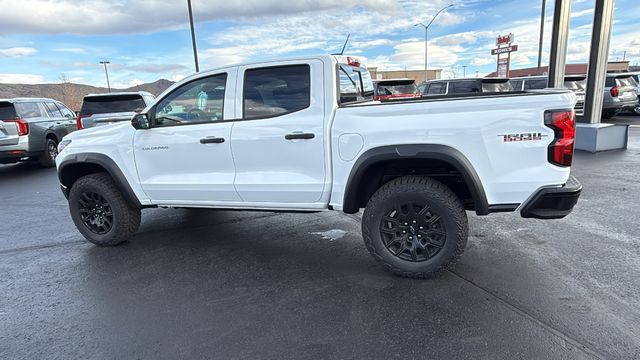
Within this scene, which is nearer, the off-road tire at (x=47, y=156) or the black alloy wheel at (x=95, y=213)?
the black alloy wheel at (x=95, y=213)

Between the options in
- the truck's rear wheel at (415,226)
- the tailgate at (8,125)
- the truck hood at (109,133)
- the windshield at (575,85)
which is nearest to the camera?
the truck's rear wheel at (415,226)

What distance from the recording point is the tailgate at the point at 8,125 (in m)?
9.62

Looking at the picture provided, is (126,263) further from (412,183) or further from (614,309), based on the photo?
(614,309)

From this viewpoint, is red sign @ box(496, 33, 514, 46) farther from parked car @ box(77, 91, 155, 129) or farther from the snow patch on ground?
the snow patch on ground

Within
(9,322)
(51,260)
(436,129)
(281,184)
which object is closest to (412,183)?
(436,129)

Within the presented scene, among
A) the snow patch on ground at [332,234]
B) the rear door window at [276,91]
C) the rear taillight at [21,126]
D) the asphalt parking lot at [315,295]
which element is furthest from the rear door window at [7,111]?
the snow patch on ground at [332,234]

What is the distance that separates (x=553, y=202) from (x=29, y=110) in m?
12.0

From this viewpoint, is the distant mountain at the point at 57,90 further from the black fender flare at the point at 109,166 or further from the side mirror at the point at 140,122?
the side mirror at the point at 140,122

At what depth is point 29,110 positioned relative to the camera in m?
10.6

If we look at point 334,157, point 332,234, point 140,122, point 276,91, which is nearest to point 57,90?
point 140,122

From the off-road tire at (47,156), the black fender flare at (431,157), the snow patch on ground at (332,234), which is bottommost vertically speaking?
the snow patch on ground at (332,234)

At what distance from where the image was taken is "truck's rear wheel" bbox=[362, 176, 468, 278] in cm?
338

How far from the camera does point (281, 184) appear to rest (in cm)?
385

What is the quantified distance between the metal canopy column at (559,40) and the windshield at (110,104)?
10436mm
